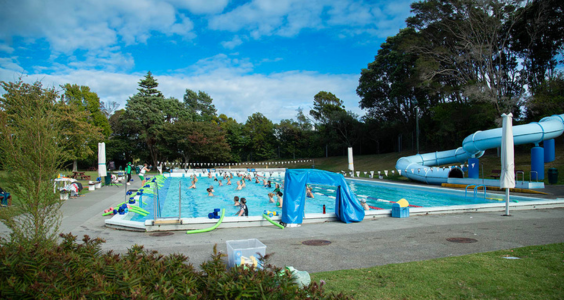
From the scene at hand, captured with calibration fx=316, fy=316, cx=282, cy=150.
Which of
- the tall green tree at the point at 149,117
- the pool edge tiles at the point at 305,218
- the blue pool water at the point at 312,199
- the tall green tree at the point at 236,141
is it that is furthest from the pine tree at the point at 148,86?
the pool edge tiles at the point at 305,218

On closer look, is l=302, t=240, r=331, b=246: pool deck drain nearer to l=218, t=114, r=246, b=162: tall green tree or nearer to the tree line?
the tree line

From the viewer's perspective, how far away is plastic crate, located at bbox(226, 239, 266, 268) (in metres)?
4.61

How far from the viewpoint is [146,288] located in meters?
3.05

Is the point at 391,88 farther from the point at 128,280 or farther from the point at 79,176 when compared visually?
the point at 128,280

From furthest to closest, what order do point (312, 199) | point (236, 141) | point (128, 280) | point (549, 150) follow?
point (236, 141), point (312, 199), point (549, 150), point (128, 280)

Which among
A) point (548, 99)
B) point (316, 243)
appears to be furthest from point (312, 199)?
point (548, 99)

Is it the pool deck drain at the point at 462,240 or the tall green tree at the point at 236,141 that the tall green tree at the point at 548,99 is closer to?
the pool deck drain at the point at 462,240

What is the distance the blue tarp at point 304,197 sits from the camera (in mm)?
10000

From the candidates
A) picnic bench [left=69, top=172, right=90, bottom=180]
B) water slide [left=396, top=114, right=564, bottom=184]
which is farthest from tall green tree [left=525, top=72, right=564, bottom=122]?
picnic bench [left=69, top=172, right=90, bottom=180]

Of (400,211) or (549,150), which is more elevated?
(549,150)

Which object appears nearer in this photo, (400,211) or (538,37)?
(400,211)

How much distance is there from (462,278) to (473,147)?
18628 millimetres

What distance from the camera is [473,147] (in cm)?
2053

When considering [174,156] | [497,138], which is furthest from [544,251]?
[174,156]
